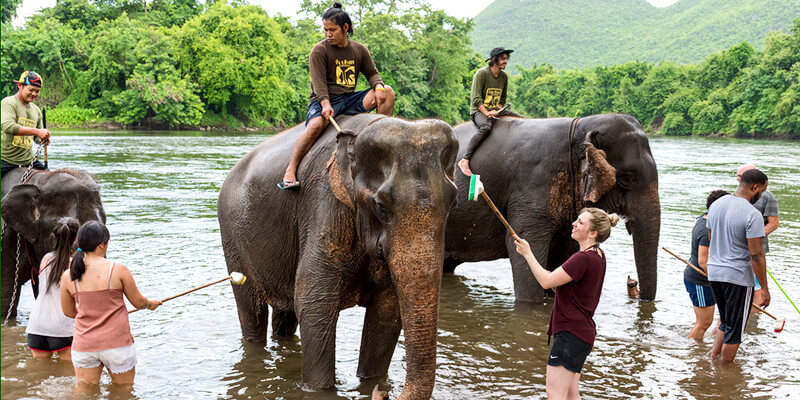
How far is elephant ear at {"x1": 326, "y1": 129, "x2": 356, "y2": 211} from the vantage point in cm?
434

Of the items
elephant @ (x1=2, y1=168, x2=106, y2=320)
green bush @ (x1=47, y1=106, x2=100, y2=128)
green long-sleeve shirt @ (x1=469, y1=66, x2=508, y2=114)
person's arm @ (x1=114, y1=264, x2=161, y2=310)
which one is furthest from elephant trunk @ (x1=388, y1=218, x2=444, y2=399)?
green bush @ (x1=47, y1=106, x2=100, y2=128)

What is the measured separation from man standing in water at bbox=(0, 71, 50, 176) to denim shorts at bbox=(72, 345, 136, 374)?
9.48 ft

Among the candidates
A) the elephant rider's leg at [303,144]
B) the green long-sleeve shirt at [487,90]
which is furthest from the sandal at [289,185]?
the green long-sleeve shirt at [487,90]

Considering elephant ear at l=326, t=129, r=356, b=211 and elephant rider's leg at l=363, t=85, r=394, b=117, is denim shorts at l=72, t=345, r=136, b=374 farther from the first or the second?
elephant rider's leg at l=363, t=85, r=394, b=117

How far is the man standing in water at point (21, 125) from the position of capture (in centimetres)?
683

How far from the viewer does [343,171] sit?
4.40 m

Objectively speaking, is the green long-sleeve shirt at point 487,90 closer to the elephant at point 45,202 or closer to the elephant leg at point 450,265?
the elephant leg at point 450,265

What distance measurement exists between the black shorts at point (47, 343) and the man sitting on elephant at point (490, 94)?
4.96 m

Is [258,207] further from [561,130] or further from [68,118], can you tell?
[68,118]

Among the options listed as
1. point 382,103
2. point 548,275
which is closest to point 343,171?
point 382,103

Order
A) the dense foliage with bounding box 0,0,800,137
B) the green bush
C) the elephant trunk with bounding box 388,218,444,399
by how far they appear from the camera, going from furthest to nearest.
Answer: the dense foliage with bounding box 0,0,800,137 < the green bush < the elephant trunk with bounding box 388,218,444,399

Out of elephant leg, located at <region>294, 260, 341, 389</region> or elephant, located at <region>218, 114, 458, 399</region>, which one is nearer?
elephant, located at <region>218, 114, 458, 399</region>

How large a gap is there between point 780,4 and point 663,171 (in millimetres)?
203314

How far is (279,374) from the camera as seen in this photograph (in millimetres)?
5977
